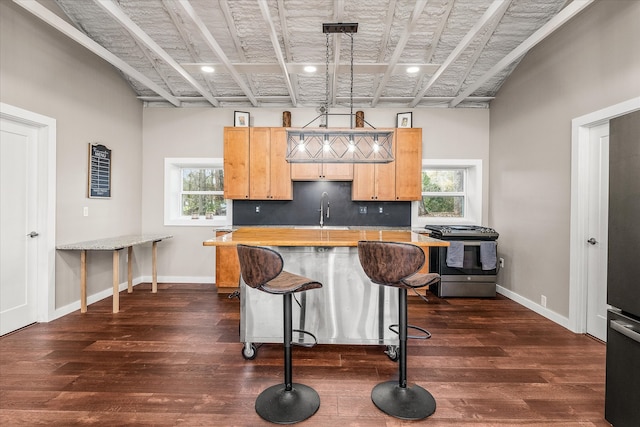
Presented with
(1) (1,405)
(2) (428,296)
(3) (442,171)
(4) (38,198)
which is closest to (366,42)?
(3) (442,171)

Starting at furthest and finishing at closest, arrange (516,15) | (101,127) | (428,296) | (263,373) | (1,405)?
(428,296) → (101,127) → (516,15) → (263,373) → (1,405)

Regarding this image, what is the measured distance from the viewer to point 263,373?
2.41 metres

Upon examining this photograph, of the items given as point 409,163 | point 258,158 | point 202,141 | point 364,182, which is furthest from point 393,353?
point 202,141

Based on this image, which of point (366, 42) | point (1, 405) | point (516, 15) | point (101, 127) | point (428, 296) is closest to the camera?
point (1, 405)

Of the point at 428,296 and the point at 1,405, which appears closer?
the point at 1,405

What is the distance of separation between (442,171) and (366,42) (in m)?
2.65

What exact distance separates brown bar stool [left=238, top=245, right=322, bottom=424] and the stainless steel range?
2950 millimetres

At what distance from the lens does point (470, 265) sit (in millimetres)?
4414

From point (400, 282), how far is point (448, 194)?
12.4ft

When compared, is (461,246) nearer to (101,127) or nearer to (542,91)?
(542,91)

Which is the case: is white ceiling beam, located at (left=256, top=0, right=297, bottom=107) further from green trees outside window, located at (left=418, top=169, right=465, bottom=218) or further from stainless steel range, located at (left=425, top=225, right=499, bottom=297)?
stainless steel range, located at (left=425, top=225, right=499, bottom=297)

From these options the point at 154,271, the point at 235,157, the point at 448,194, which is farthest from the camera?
the point at 448,194

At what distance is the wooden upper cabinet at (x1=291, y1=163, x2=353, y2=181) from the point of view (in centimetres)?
478

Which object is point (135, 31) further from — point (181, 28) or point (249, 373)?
point (249, 373)
